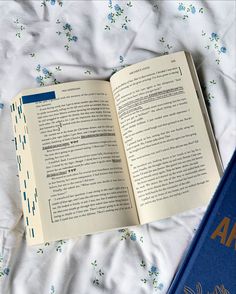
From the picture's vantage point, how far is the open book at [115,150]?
82 centimetres

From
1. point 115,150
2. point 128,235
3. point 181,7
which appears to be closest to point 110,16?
point 181,7

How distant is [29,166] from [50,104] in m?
0.10

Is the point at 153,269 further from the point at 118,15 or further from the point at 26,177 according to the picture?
the point at 118,15

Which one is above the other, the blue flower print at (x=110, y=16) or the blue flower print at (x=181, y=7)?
the blue flower print at (x=110, y=16)

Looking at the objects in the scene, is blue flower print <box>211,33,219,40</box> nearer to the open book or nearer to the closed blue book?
the open book

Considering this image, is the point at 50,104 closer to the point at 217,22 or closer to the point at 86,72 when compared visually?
the point at 86,72

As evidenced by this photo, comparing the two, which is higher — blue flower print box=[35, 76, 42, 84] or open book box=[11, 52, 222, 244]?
blue flower print box=[35, 76, 42, 84]

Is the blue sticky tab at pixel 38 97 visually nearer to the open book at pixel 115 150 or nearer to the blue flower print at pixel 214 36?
the open book at pixel 115 150

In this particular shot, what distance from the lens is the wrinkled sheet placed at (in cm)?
83

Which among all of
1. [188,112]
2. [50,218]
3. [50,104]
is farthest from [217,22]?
[50,218]

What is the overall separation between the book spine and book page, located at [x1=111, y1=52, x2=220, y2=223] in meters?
0.15

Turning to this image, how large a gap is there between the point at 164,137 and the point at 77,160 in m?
0.14

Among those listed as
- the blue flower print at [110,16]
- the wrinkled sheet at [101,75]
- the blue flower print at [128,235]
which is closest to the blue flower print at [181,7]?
the wrinkled sheet at [101,75]

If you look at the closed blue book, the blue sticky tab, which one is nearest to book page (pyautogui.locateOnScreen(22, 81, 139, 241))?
the blue sticky tab
